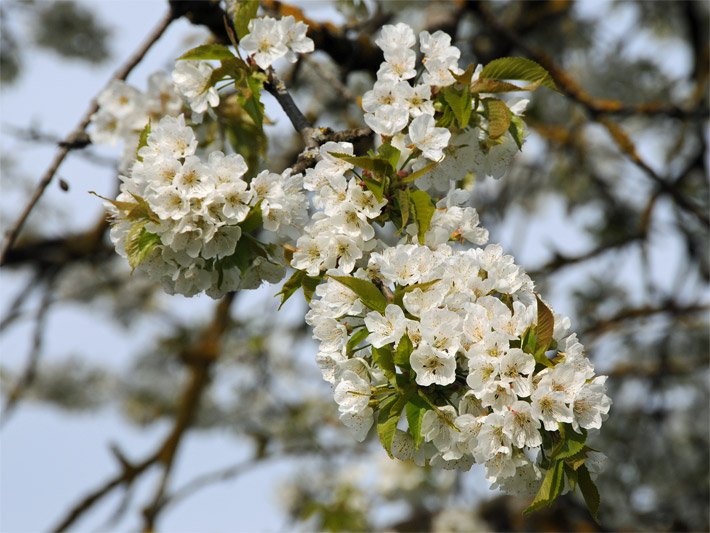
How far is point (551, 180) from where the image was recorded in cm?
538

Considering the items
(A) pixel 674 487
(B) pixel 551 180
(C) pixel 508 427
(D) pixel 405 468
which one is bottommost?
(A) pixel 674 487

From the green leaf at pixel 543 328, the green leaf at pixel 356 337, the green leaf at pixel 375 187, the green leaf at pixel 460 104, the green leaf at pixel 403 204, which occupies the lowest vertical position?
the green leaf at pixel 543 328

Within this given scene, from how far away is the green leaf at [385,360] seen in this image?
1323 millimetres

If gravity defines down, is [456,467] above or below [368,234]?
below

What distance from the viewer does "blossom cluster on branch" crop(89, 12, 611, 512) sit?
50.8 inches

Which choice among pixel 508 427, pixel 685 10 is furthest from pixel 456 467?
pixel 685 10

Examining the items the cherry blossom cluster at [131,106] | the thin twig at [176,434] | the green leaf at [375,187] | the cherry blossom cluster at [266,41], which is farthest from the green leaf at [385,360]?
the thin twig at [176,434]

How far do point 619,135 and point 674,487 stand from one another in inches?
120

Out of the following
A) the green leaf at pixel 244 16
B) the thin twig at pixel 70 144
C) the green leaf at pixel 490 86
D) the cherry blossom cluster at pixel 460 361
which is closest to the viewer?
the cherry blossom cluster at pixel 460 361

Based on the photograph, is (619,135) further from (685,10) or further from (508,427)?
(508,427)

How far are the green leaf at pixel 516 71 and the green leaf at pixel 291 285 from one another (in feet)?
1.66

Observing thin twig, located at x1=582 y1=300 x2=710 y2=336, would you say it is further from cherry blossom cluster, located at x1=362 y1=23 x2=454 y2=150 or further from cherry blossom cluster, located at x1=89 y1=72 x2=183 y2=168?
cherry blossom cluster, located at x1=362 y1=23 x2=454 y2=150

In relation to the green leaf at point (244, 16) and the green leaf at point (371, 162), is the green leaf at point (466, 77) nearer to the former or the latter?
the green leaf at point (371, 162)

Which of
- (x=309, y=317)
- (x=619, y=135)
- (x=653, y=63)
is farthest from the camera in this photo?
(x=653, y=63)
